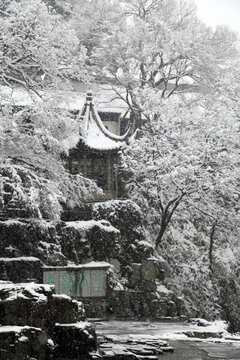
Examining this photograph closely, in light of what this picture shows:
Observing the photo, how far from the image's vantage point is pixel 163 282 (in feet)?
79.6

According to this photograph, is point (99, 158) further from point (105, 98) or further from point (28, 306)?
point (28, 306)

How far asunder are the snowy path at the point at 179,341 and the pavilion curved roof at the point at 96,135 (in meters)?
10.0

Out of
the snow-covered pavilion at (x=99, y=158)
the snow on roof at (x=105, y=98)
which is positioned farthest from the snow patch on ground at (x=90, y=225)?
the snow on roof at (x=105, y=98)

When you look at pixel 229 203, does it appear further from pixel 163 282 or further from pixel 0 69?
pixel 0 69

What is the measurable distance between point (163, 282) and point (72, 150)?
808cm

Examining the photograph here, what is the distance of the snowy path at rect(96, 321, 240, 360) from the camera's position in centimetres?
1123

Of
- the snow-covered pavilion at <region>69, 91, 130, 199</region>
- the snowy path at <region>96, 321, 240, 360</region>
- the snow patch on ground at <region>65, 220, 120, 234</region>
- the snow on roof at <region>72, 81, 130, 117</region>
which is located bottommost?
the snowy path at <region>96, 321, 240, 360</region>

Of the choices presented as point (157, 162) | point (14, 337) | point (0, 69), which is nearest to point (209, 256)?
point (157, 162)

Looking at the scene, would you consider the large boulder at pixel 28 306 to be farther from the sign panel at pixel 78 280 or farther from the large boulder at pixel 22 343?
the sign panel at pixel 78 280

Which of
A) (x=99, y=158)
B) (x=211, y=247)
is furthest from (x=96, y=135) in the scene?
(x=211, y=247)

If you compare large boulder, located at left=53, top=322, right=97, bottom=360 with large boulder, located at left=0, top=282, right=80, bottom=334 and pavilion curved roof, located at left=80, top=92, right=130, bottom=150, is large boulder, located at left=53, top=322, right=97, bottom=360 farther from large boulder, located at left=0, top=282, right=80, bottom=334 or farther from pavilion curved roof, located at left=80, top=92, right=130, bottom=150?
pavilion curved roof, located at left=80, top=92, right=130, bottom=150

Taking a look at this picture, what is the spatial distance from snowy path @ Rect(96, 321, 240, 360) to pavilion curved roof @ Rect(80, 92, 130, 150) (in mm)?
10001

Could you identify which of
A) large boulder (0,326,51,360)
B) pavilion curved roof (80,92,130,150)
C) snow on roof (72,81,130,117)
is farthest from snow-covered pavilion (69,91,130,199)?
large boulder (0,326,51,360)

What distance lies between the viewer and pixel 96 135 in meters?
25.9
